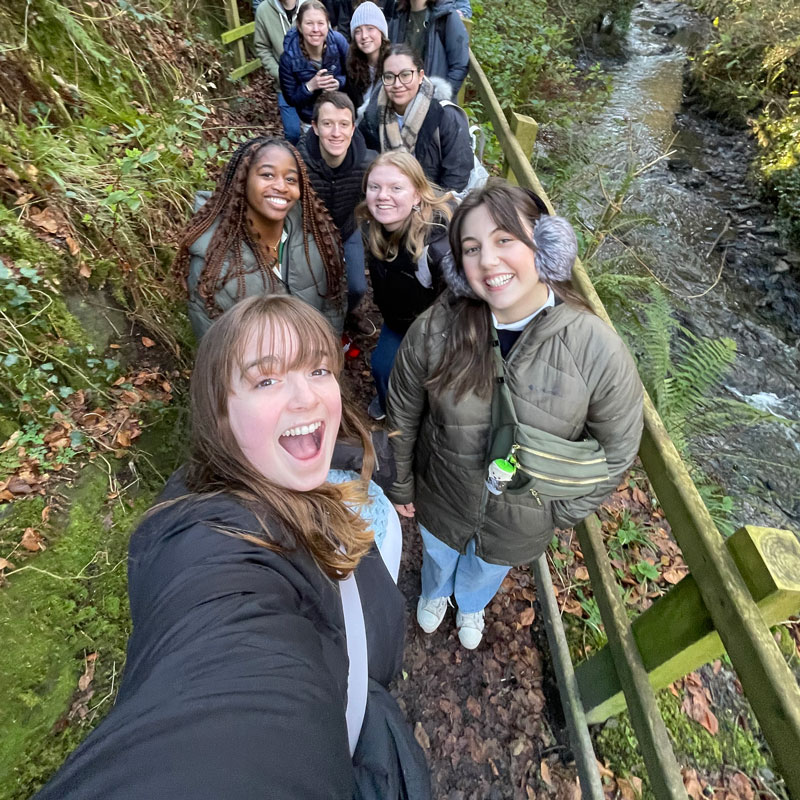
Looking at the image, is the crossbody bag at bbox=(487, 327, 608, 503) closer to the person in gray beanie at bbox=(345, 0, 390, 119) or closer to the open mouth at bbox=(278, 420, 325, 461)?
the open mouth at bbox=(278, 420, 325, 461)

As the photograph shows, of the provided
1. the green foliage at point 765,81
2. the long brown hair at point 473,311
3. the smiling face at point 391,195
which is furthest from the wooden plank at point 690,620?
the green foliage at point 765,81

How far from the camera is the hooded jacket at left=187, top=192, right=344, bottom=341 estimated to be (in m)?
2.64

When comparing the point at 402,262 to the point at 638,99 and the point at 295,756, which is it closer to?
the point at 295,756

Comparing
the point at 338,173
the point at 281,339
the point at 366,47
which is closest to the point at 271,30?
the point at 366,47

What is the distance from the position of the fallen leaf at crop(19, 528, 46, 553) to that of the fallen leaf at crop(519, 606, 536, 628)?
9.24ft

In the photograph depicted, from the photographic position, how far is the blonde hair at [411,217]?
2699 mm

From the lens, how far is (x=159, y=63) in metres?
4.57

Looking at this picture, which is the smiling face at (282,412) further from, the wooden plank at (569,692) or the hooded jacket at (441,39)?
the hooded jacket at (441,39)

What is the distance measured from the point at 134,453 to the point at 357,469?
1.79 m

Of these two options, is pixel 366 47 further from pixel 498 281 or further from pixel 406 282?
pixel 498 281

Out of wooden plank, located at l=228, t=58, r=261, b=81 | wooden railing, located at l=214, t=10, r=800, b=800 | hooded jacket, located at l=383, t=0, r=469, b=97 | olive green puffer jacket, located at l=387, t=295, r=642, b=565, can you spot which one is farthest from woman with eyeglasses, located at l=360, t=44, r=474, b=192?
wooden plank, located at l=228, t=58, r=261, b=81

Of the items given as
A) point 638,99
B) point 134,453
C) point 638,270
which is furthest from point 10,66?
point 638,99

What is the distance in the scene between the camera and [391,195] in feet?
8.78

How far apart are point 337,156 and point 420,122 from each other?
0.75 metres
